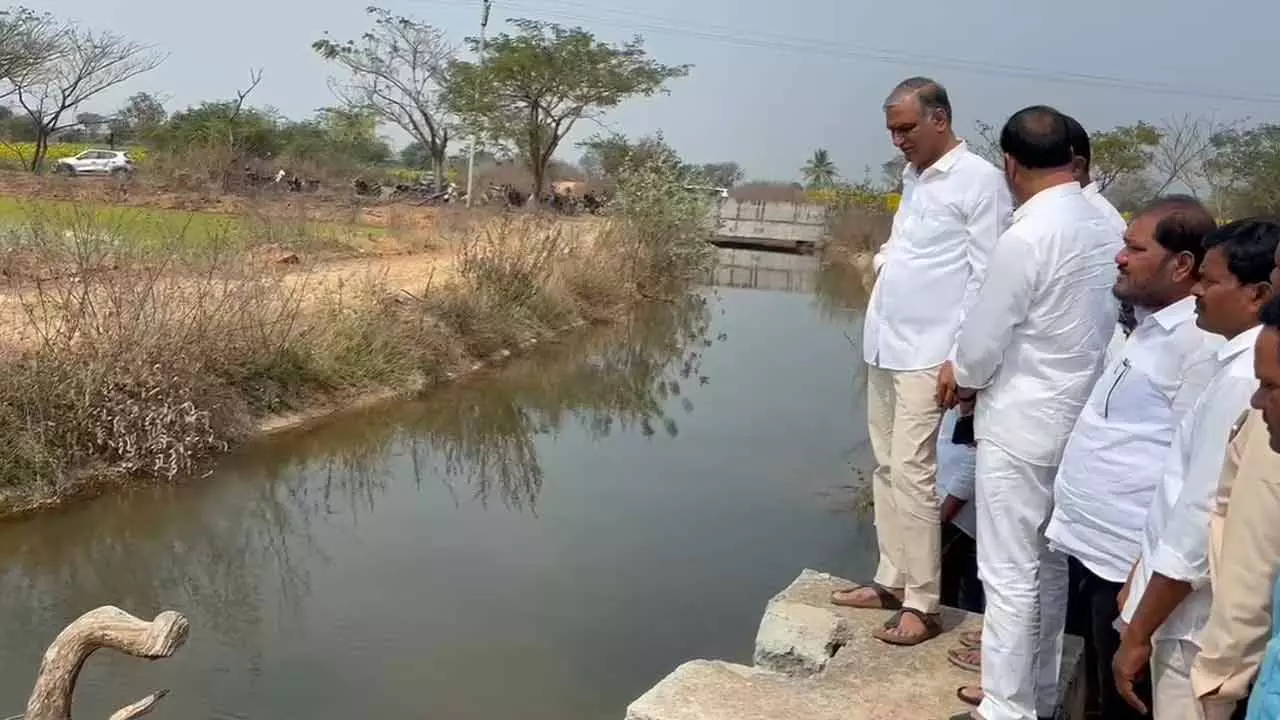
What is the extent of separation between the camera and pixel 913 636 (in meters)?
3.24

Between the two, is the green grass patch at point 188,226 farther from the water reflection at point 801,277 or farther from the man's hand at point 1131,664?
the water reflection at point 801,277

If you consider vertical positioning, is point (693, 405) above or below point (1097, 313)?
below

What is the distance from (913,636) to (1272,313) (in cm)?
175

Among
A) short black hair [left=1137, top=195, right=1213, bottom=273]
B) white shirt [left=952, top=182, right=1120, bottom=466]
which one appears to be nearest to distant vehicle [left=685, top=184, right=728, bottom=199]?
white shirt [left=952, top=182, right=1120, bottom=466]

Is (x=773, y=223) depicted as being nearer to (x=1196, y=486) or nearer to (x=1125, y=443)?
(x=1125, y=443)

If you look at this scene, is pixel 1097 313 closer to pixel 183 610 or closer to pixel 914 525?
pixel 914 525

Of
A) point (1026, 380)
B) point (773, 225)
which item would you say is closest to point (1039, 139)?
point (1026, 380)

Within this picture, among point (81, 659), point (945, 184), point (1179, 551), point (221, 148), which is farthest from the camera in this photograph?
point (221, 148)

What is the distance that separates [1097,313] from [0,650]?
400 centimetres

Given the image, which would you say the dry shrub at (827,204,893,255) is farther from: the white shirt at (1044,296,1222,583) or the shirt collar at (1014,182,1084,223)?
the white shirt at (1044,296,1222,583)

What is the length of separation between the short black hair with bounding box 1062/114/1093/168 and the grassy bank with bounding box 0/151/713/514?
4.92m

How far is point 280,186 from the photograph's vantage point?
74.1 ft

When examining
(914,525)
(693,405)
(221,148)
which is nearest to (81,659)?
(914,525)

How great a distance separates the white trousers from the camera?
2617 mm
